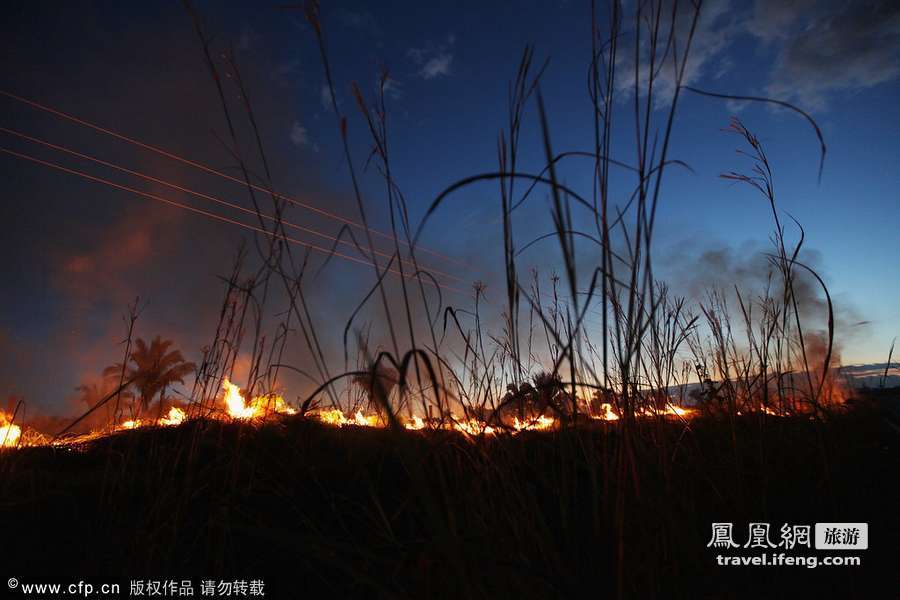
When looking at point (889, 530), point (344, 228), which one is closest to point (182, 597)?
point (344, 228)

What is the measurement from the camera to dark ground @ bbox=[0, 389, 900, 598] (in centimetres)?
74

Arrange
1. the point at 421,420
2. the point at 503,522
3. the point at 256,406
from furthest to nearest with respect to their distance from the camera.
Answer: the point at 256,406, the point at 421,420, the point at 503,522

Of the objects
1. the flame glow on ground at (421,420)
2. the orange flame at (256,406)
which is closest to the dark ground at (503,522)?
the flame glow on ground at (421,420)

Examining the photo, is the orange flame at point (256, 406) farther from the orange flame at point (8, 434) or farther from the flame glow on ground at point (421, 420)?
the orange flame at point (8, 434)

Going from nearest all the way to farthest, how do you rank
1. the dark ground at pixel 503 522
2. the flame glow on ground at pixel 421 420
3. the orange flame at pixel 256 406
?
1. the dark ground at pixel 503 522
2. the flame glow on ground at pixel 421 420
3. the orange flame at pixel 256 406

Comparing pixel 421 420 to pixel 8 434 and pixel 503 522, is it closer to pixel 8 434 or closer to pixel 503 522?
pixel 503 522

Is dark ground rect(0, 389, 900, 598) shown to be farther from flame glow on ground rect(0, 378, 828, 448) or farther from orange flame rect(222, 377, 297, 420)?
orange flame rect(222, 377, 297, 420)

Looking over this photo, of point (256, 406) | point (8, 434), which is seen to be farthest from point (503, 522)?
point (256, 406)

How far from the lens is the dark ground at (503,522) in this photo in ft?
2.43

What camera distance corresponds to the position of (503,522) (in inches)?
38.5

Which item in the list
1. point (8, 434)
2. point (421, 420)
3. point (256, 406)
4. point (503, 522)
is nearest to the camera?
point (503, 522)

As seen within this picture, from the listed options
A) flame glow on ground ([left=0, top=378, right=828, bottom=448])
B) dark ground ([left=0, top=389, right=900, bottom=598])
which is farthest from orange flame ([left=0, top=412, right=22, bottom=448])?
dark ground ([left=0, top=389, right=900, bottom=598])

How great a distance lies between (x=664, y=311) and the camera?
6.02ft

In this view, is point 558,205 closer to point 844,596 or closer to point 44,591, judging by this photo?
point 844,596
